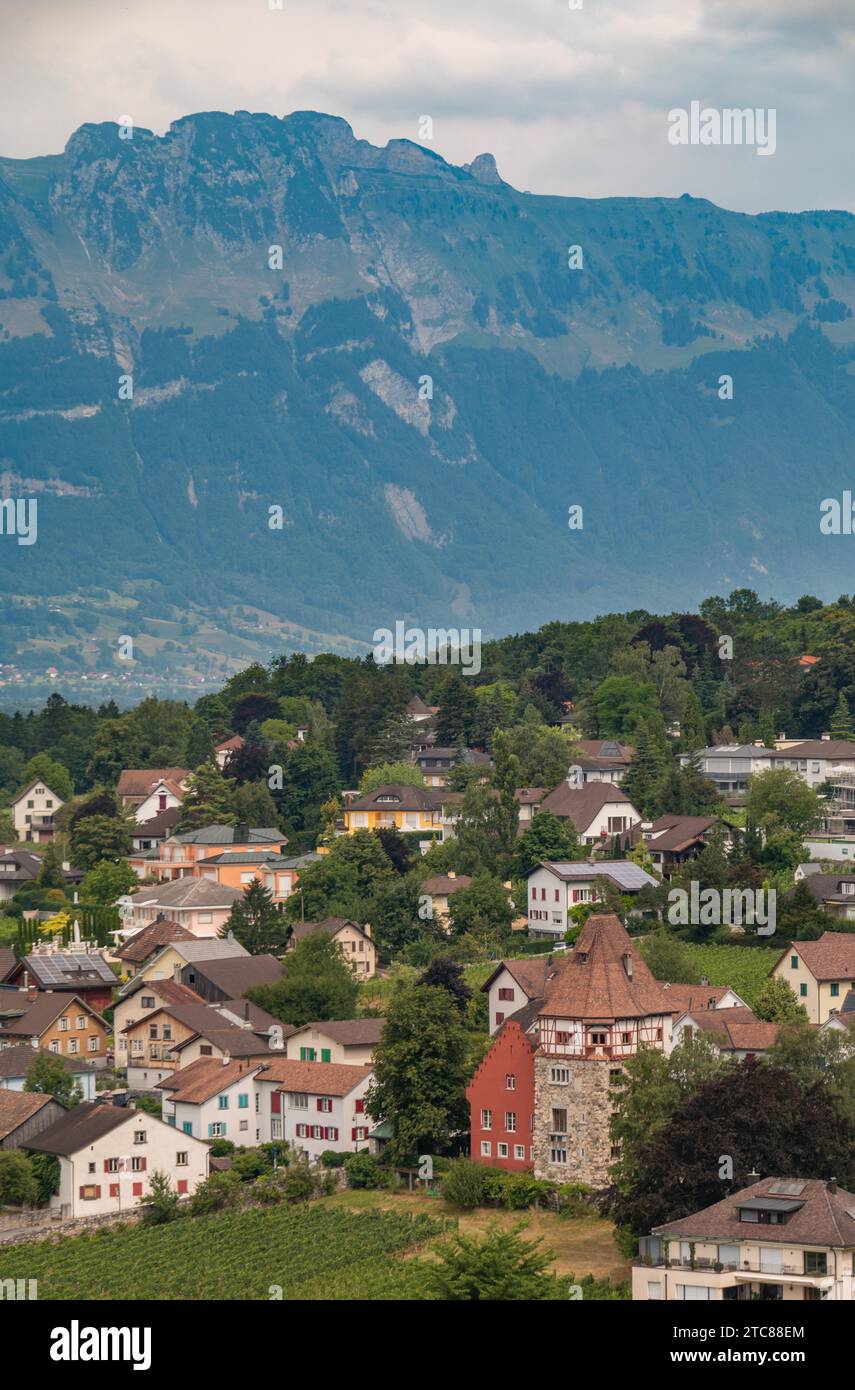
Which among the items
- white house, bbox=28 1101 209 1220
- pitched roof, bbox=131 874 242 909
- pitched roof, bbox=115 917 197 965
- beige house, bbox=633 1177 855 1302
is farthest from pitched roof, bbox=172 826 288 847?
beige house, bbox=633 1177 855 1302

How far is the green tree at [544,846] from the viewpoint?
93312 millimetres

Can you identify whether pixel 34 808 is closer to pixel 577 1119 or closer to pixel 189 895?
pixel 189 895

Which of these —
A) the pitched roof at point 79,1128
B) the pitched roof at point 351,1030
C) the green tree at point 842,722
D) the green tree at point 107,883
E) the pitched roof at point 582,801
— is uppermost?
the green tree at point 842,722

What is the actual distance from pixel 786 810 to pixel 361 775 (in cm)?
3627

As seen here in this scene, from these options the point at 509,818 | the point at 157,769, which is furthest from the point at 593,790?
the point at 157,769

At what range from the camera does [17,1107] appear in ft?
204

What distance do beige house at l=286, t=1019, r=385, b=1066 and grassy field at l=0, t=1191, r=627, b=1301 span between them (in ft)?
28.9

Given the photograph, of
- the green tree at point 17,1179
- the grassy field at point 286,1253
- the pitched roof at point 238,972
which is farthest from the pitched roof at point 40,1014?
the grassy field at point 286,1253

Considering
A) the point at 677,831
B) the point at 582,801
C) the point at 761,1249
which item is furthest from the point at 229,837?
the point at 761,1249

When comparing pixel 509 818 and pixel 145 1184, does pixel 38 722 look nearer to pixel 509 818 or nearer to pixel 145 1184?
pixel 509 818

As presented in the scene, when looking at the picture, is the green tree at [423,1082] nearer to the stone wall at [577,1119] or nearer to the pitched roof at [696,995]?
the stone wall at [577,1119]

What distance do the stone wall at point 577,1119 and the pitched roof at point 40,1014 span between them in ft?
74.7

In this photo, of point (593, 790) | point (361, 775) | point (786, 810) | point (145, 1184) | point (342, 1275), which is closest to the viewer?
point (342, 1275)
